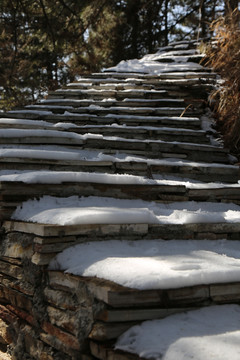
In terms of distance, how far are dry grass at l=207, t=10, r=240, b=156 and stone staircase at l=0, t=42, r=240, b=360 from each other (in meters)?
0.21

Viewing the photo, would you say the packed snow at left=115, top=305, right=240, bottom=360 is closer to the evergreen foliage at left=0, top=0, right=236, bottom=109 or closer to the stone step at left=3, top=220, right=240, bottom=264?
the stone step at left=3, top=220, right=240, bottom=264

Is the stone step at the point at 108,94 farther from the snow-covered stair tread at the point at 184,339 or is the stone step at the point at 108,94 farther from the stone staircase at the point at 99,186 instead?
the snow-covered stair tread at the point at 184,339

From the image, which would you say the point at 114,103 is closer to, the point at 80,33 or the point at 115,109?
the point at 115,109

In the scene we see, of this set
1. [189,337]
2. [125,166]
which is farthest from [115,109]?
[189,337]

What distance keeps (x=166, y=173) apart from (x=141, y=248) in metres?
1.51

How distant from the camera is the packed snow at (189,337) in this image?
1663 millimetres

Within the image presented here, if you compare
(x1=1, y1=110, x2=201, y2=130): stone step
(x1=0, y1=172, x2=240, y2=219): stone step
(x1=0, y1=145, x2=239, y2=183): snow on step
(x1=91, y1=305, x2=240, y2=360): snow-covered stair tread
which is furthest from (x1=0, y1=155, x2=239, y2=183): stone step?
(x1=91, y1=305, x2=240, y2=360): snow-covered stair tread

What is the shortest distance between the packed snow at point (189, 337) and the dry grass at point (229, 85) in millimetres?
2920

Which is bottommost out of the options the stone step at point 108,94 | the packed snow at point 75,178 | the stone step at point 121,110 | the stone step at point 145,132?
the packed snow at point 75,178

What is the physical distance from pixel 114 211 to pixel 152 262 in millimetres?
586

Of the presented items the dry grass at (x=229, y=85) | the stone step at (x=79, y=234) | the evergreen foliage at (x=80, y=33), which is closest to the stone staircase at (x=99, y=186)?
the stone step at (x=79, y=234)

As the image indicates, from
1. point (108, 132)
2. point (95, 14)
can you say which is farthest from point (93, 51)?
point (108, 132)

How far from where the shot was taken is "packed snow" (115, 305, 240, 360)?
166cm

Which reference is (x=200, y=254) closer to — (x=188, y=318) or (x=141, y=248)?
(x=141, y=248)
